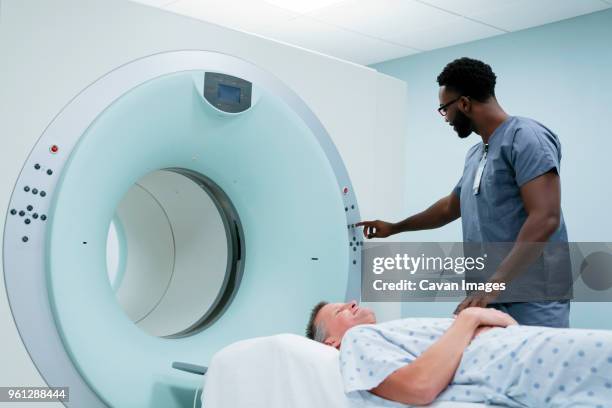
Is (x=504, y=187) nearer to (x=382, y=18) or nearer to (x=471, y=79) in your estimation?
(x=471, y=79)

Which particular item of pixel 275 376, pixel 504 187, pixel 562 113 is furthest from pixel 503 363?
pixel 562 113

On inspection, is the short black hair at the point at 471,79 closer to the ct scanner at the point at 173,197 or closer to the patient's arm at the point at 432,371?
the ct scanner at the point at 173,197

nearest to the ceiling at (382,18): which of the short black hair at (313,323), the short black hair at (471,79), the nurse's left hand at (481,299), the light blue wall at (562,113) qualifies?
the light blue wall at (562,113)

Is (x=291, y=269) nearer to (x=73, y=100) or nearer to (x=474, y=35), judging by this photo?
(x=73, y=100)

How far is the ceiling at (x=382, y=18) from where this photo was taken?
11.3 ft

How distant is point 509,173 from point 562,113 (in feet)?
6.34

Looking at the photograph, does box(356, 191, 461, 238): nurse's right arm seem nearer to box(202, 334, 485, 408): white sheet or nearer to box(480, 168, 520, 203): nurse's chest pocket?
box(480, 168, 520, 203): nurse's chest pocket

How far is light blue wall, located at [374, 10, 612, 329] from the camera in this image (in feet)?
11.0

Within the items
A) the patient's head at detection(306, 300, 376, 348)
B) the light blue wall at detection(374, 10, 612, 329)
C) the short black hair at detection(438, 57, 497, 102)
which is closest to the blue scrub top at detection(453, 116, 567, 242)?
the short black hair at detection(438, 57, 497, 102)

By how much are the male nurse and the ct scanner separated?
188 mm

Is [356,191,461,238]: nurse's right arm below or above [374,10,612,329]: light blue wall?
below

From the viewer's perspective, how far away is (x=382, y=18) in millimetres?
3672

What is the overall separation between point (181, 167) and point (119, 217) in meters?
0.76

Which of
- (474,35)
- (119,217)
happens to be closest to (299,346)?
(119,217)
